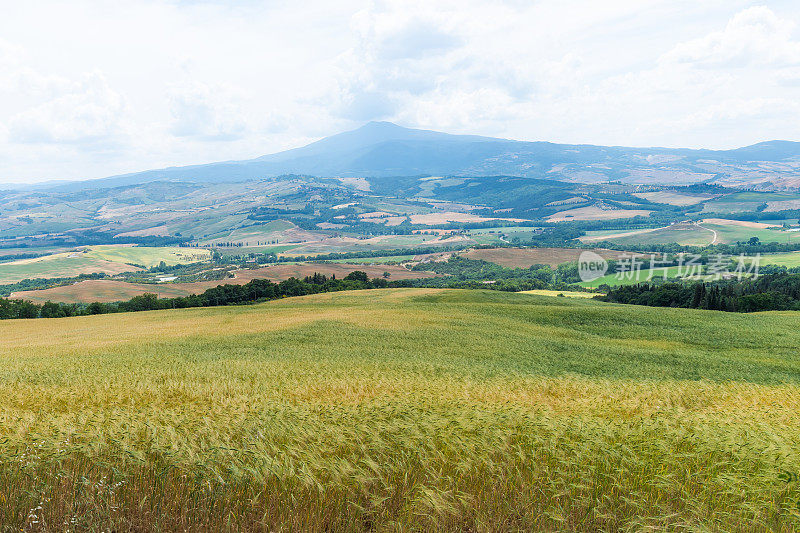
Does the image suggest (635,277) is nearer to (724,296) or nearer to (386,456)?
(724,296)

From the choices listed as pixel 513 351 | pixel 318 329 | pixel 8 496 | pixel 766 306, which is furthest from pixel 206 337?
pixel 766 306

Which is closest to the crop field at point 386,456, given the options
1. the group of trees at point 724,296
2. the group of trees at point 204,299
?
the group of trees at point 724,296

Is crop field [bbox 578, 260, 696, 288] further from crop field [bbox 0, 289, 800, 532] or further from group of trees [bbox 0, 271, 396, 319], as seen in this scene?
crop field [bbox 0, 289, 800, 532]

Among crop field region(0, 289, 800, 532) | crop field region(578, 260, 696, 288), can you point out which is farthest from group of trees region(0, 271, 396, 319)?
crop field region(0, 289, 800, 532)

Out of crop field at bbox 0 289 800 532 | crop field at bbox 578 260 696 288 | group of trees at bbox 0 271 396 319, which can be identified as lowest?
crop field at bbox 578 260 696 288

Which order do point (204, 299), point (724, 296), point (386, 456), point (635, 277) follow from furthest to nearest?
point (635, 277) → point (204, 299) → point (724, 296) → point (386, 456)

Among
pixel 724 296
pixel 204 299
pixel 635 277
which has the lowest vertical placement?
pixel 635 277

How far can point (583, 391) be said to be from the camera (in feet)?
67.6

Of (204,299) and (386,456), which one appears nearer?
(386,456)

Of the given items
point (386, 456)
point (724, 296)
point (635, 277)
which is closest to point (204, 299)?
point (724, 296)

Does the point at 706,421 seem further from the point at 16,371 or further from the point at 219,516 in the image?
the point at 16,371

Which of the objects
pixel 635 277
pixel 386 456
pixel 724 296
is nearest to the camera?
pixel 386 456

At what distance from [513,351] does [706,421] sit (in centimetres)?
2896

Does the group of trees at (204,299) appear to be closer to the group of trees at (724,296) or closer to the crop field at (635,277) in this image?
the group of trees at (724,296)
